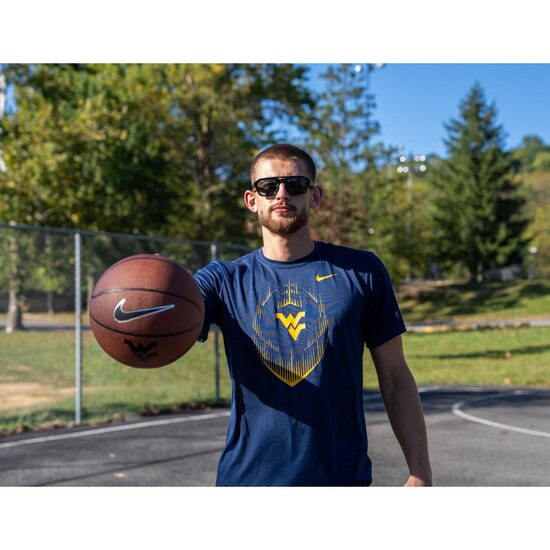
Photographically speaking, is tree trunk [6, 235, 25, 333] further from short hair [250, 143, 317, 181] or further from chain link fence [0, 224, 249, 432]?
short hair [250, 143, 317, 181]

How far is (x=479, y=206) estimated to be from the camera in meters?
53.0

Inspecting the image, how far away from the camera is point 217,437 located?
9195 mm

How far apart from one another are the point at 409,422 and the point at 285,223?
101cm

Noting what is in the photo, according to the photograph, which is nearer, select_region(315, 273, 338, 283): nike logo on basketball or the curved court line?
select_region(315, 273, 338, 283): nike logo on basketball

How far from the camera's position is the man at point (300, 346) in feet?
8.83

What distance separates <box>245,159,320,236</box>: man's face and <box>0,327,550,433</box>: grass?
7854 millimetres

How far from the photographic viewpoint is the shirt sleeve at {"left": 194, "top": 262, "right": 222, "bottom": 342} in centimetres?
296

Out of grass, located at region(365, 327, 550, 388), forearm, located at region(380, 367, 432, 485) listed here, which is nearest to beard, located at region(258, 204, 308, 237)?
forearm, located at region(380, 367, 432, 485)

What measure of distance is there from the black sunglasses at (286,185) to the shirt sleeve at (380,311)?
0.45 m

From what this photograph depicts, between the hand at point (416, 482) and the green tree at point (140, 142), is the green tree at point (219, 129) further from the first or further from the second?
the hand at point (416, 482)

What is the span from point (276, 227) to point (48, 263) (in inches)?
412

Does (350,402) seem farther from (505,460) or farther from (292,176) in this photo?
(505,460)

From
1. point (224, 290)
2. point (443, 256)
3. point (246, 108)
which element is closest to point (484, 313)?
point (443, 256)

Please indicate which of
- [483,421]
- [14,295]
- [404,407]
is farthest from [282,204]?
[14,295]
